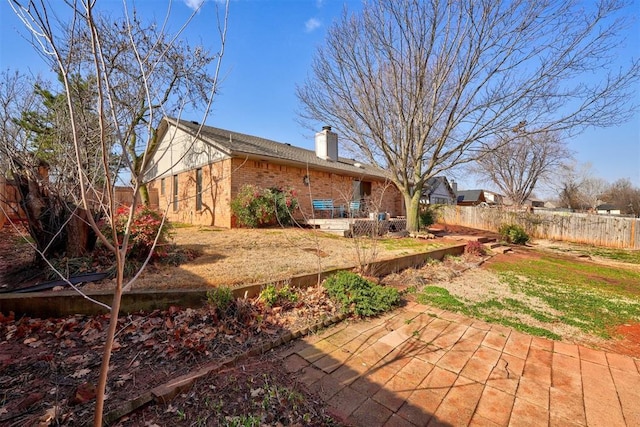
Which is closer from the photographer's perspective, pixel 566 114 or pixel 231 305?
pixel 231 305

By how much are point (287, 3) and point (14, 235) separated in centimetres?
855

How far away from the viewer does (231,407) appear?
6.34 feet

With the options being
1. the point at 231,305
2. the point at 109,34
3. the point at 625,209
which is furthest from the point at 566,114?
the point at 625,209

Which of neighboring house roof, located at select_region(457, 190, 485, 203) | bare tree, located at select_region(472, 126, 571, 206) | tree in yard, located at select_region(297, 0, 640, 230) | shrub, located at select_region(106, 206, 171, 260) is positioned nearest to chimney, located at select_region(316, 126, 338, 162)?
tree in yard, located at select_region(297, 0, 640, 230)

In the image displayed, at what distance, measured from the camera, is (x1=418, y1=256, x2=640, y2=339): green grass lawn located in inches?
140

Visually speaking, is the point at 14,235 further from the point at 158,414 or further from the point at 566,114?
the point at 566,114

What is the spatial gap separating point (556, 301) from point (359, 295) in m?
3.30

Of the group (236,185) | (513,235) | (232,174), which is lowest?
(513,235)

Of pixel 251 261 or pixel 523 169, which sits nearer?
pixel 251 261

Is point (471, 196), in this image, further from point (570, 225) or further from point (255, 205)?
point (255, 205)

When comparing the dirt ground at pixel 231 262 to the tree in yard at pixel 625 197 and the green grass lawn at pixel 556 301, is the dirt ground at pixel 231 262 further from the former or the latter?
the tree in yard at pixel 625 197

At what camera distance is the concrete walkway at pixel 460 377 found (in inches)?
77.3

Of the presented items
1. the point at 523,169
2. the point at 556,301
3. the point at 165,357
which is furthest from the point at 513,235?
the point at 523,169

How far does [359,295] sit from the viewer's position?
371 centimetres
